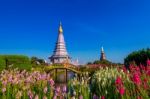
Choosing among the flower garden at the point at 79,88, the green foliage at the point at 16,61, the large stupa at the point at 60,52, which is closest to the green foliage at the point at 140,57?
the flower garden at the point at 79,88

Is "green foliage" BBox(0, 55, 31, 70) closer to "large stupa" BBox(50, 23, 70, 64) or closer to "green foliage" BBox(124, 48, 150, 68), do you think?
"green foliage" BBox(124, 48, 150, 68)

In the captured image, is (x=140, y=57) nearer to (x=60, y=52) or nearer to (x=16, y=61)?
(x=16, y=61)

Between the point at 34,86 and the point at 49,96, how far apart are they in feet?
5.99

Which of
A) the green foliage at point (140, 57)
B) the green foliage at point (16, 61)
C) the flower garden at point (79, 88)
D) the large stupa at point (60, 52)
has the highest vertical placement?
the large stupa at point (60, 52)

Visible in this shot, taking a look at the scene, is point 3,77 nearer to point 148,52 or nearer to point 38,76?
point 38,76

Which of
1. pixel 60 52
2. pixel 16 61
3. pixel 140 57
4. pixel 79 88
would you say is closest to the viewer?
pixel 79 88

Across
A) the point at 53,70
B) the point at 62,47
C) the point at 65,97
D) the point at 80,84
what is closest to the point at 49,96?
the point at 65,97

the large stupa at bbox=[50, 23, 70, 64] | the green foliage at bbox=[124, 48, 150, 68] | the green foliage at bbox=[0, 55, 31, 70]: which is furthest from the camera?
the large stupa at bbox=[50, 23, 70, 64]

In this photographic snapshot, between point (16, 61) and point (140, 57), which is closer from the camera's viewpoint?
point (140, 57)

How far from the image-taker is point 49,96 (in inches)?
322

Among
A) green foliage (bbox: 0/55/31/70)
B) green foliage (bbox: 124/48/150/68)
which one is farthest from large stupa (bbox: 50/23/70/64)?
green foliage (bbox: 124/48/150/68)

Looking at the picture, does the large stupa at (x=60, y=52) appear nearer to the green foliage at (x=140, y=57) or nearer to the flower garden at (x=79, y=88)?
the green foliage at (x=140, y=57)

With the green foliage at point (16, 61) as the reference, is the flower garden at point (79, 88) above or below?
below

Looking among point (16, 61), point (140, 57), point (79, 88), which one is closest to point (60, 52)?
point (16, 61)
